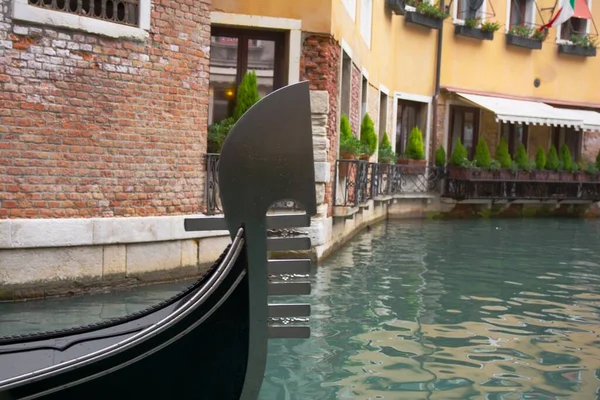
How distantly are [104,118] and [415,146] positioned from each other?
26.9ft

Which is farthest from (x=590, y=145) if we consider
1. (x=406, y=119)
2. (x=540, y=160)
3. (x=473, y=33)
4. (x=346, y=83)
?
(x=346, y=83)

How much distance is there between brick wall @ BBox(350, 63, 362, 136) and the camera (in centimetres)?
984

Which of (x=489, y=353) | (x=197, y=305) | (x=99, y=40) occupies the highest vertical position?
(x=99, y=40)

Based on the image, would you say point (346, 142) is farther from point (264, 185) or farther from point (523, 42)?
point (523, 42)

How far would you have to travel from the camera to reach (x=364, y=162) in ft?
29.7

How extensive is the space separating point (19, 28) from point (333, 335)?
8.92 ft

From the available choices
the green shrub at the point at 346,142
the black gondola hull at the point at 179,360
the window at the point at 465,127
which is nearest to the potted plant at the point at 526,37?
the window at the point at 465,127

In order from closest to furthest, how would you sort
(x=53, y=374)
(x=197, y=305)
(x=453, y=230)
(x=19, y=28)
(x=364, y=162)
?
(x=53, y=374) → (x=197, y=305) → (x=19, y=28) → (x=364, y=162) → (x=453, y=230)

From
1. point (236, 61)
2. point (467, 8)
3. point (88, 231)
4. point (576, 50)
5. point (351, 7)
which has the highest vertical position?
point (467, 8)

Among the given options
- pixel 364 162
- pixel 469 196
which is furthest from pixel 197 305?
pixel 469 196

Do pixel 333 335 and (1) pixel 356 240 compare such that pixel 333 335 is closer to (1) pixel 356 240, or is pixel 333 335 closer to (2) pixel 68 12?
(2) pixel 68 12

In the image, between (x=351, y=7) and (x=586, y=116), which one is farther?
(x=586, y=116)

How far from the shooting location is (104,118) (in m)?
5.87

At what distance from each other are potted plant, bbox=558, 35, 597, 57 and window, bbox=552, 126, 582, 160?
141cm
